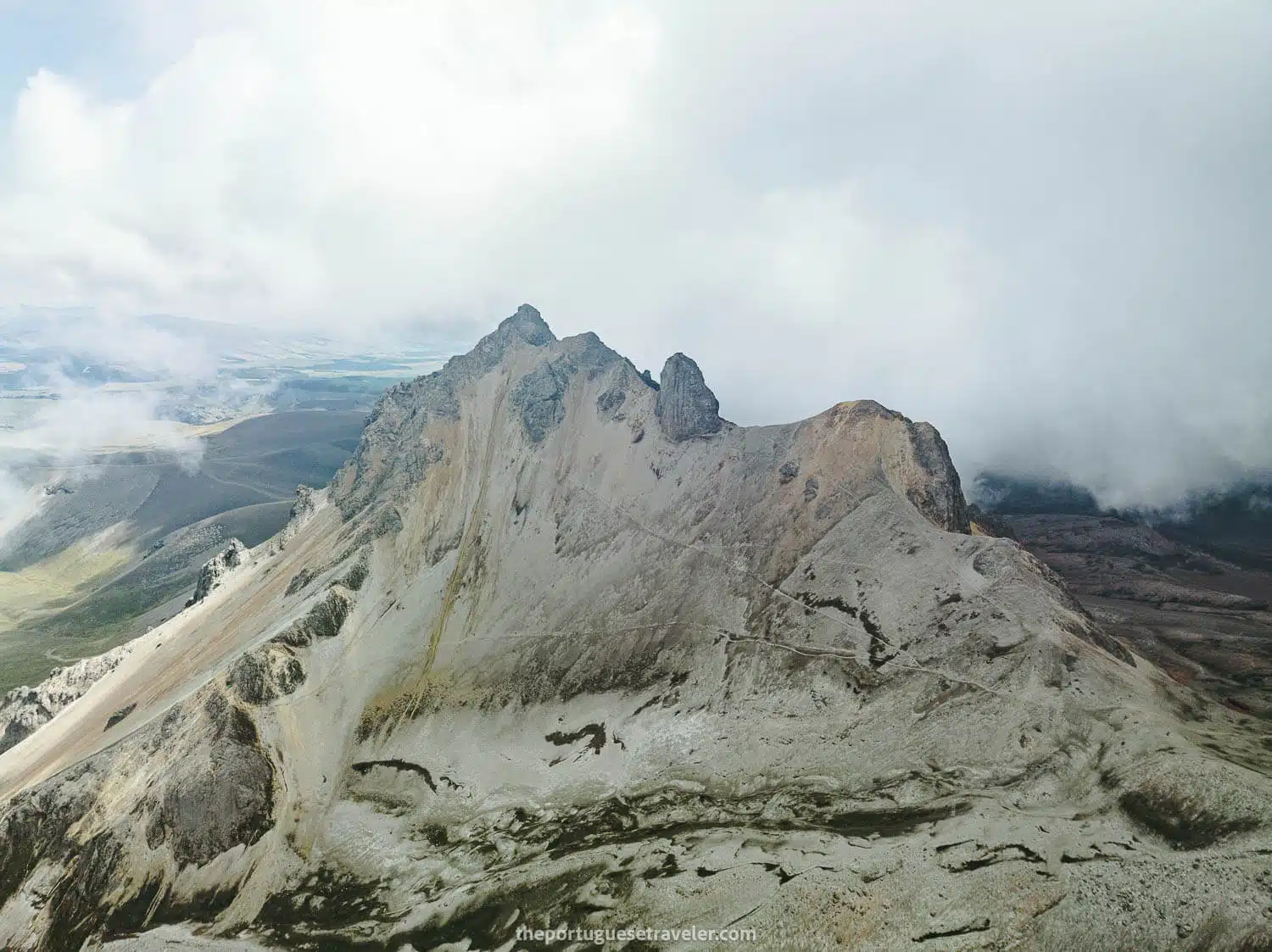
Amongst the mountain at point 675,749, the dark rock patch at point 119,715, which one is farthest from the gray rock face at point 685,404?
the dark rock patch at point 119,715

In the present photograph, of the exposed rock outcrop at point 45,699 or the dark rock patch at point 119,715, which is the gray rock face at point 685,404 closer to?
the dark rock patch at point 119,715

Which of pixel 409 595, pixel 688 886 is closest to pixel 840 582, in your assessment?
pixel 688 886

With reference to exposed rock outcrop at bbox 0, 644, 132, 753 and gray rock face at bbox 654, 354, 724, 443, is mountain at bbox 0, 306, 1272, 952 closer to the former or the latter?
gray rock face at bbox 654, 354, 724, 443

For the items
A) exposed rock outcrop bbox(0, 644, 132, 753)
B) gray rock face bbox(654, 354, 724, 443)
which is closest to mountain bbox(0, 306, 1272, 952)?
gray rock face bbox(654, 354, 724, 443)

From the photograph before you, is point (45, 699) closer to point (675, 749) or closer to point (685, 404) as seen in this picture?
point (675, 749)

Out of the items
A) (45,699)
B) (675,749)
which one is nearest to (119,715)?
(45,699)

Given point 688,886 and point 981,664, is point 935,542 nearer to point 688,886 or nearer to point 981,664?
point 981,664
